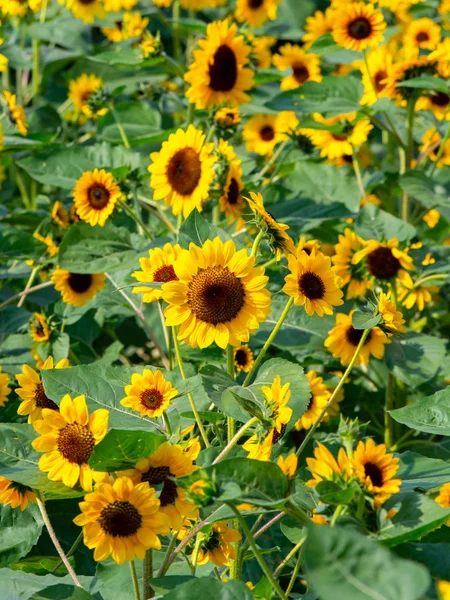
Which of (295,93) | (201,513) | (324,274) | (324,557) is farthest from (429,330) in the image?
(324,557)

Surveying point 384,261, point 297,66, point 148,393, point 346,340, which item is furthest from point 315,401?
point 297,66

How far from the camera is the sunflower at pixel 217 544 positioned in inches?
39.6

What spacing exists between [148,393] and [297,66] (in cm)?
147

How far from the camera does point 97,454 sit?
0.91m

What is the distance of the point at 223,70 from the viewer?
1.74m

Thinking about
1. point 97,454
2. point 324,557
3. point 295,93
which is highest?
point 324,557

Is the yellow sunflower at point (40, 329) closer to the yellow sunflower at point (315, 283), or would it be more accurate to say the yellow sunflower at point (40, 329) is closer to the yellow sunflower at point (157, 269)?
the yellow sunflower at point (157, 269)

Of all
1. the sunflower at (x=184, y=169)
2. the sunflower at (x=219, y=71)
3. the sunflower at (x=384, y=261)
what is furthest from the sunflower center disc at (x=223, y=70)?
the sunflower at (x=384, y=261)

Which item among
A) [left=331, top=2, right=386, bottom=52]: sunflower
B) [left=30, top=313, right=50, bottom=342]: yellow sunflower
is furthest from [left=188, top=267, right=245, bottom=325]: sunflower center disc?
[left=331, top=2, right=386, bottom=52]: sunflower

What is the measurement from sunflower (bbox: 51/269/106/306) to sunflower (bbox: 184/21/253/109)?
40cm

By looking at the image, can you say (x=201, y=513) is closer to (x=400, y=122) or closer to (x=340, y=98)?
(x=340, y=98)

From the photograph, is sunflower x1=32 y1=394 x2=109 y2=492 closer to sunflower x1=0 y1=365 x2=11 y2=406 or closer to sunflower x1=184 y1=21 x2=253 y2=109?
sunflower x1=0 y1=365 x2=11 y2=406

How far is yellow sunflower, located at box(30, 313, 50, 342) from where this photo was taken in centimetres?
161

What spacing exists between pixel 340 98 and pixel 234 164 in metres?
0.51
